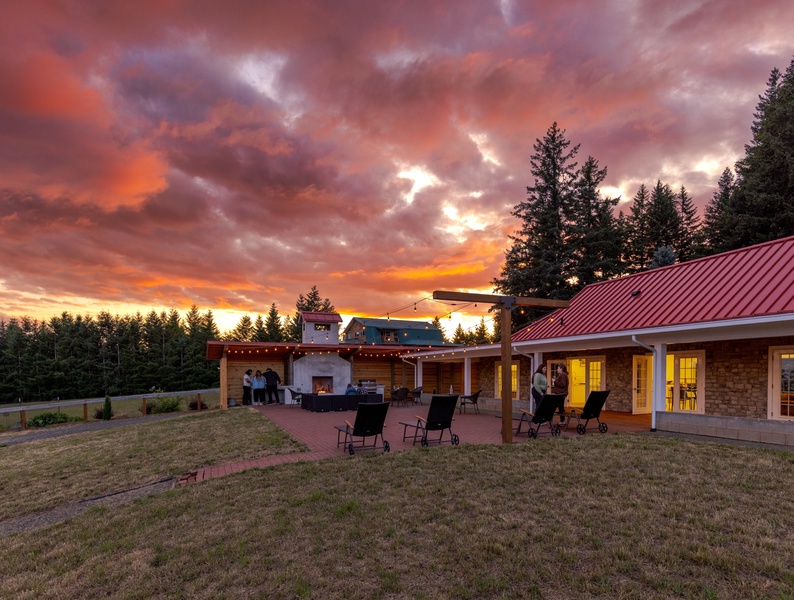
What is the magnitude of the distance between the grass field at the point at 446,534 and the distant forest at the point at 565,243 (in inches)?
774

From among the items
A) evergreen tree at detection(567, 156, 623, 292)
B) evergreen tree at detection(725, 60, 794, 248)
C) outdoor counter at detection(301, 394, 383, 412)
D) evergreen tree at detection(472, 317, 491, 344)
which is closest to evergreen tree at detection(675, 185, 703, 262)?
evergreen tree at detection(567, 156, 623, 292)

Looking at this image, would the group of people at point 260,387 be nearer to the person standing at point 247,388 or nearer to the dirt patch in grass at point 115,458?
the person standing at point 247,388

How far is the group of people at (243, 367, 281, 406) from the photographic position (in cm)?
1884

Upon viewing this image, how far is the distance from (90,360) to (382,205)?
45.2 m

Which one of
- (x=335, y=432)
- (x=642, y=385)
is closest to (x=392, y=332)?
(x=642, y=385)

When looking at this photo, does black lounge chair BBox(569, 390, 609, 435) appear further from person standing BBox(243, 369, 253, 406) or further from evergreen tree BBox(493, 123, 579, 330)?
evergreen tree BBox(493, 123, 579, 330)

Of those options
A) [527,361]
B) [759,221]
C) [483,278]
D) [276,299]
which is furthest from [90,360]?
[759,221]

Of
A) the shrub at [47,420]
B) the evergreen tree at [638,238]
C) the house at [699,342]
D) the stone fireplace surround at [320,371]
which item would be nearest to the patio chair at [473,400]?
the house at [699,342]

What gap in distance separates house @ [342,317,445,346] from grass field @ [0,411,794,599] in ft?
108

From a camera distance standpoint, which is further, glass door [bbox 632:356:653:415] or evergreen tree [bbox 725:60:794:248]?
evergreen tree [bbox 725:60:794:248]

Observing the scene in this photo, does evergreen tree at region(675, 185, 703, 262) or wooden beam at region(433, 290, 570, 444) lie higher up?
evergreen tree at region(675, 185, 703, 262)

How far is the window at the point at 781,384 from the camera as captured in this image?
8.56 metres

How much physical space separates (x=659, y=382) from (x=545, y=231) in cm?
1904

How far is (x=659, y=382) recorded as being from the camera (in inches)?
387
